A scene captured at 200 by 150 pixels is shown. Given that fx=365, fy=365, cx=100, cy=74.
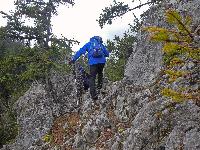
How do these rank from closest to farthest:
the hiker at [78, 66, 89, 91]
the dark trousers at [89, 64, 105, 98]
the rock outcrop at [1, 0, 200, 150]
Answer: the rock outcrop at [1, 0, 200, 150]
the dark trousers at [89, 64, 105, 98]
the hiker at [78, 66, 89, 91]

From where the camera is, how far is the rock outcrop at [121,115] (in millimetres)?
7715

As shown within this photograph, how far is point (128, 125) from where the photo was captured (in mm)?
10281

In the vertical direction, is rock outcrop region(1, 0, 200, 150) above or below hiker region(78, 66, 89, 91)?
below

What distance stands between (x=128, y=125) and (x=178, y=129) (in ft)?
10.0

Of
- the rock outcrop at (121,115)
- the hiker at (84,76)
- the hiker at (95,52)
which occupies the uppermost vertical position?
the hiker at (95,52)

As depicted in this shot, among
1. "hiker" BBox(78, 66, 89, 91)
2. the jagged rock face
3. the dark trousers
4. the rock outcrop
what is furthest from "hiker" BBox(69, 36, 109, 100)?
"hiker" BBox(78, 66, 89, 91)

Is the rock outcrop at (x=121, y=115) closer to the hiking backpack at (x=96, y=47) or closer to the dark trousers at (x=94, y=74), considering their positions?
the dark trousers at (x=94, y=74)

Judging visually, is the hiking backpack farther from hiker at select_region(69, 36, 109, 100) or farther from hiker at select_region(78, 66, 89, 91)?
Result: hiker at select_region(78, 66, 89, 91)

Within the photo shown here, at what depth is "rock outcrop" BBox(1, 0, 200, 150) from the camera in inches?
304

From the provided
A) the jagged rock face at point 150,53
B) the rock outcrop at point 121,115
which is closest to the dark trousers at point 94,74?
the rock outcrop at point 121,115

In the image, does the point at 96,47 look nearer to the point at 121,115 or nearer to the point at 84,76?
the point at 121,115

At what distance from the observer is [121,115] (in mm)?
11305

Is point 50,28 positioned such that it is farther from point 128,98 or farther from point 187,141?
point 187,141


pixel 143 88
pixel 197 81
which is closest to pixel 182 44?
pixel 197 81
